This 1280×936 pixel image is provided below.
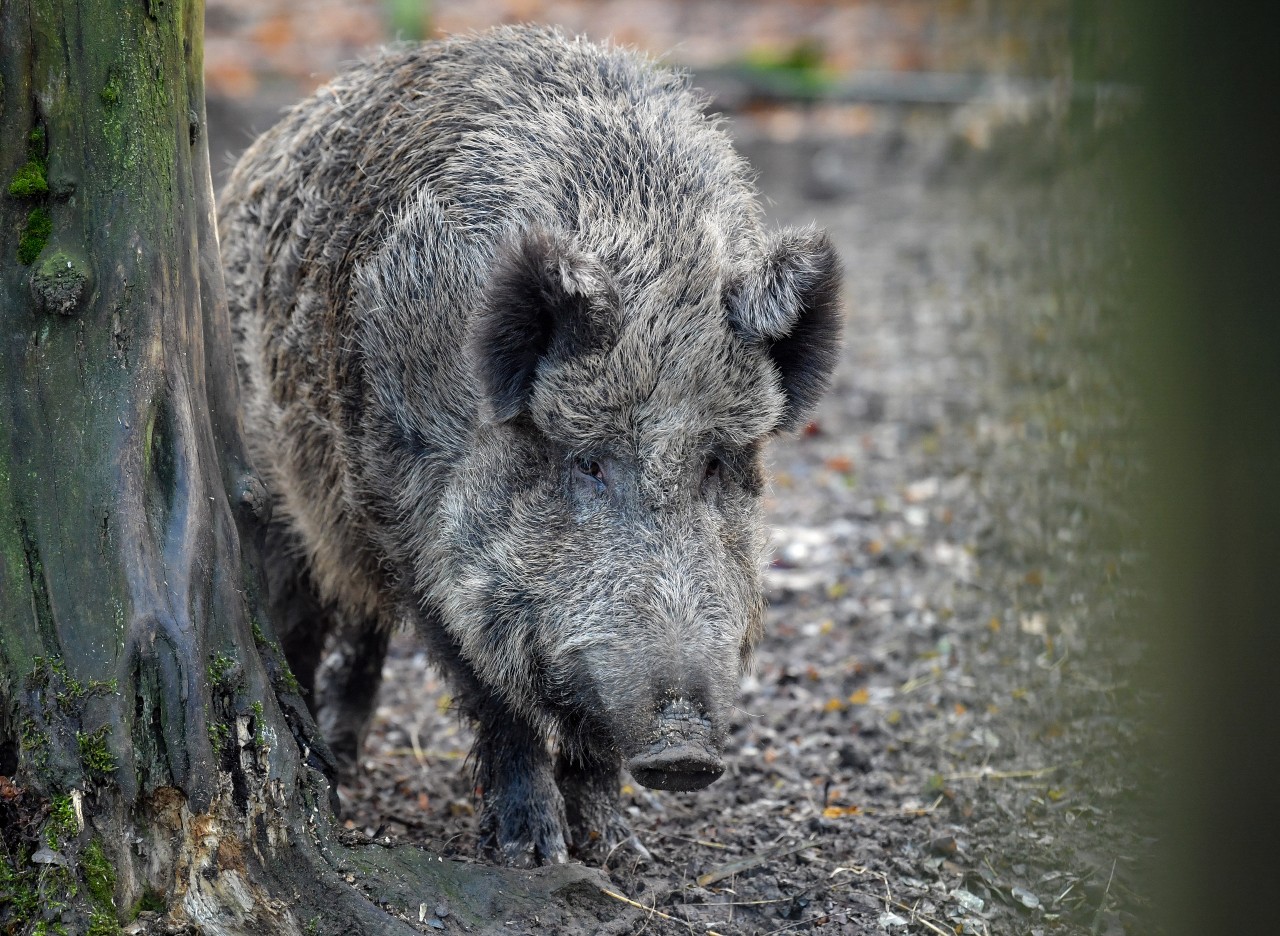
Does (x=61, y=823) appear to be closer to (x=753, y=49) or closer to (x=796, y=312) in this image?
(x=796, y=312)

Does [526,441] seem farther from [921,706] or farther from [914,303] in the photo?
[914,303]

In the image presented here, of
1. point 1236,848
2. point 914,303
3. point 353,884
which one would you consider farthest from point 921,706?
point 914,303

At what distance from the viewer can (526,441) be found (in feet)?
14.0

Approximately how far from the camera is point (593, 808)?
4902mm

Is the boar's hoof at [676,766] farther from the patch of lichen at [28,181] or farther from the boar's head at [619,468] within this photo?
the patch of lichen at [28,181]

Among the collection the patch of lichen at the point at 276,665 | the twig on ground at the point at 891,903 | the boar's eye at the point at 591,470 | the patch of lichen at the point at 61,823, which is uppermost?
the boar's eye at the point at 591,470

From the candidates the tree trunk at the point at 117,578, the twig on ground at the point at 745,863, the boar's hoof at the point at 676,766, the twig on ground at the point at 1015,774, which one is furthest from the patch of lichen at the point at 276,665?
the twig on ground at the point at 1015,774

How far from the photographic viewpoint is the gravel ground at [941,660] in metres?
3.81

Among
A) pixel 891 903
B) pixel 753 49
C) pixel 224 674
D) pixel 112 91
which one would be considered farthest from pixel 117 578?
pixel 753 49

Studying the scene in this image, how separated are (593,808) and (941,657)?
2.36 meters

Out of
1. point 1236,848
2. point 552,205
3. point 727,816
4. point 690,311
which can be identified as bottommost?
point 727,816

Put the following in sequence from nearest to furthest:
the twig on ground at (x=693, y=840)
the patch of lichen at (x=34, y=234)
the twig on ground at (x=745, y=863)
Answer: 1. the patch of lichen at (x=34, y=234)
2. the twig on ground at (x=745, y=863)
3. the twig on ground at (x=693, y=840)

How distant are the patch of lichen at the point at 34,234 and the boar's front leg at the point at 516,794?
2082 mm

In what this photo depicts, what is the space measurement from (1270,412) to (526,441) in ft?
9.76
